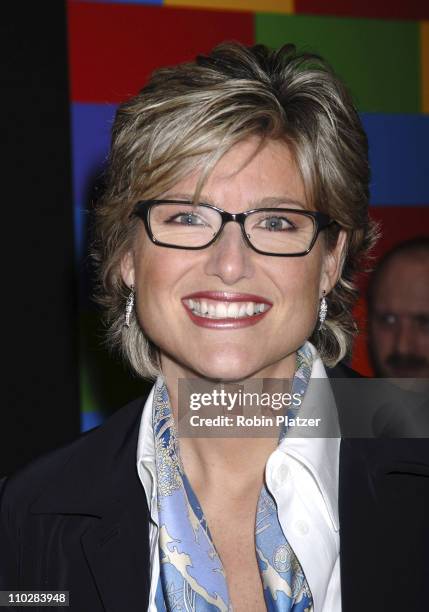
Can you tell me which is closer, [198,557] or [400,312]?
[198,557]

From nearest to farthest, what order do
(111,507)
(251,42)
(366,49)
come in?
1. (111,507)
2. (251,42)
3. (366,49)

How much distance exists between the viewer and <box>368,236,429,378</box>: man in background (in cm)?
253

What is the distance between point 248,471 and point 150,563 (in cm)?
25

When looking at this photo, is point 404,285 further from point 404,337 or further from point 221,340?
point 221,340

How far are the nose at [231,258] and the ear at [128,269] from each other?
0.81 ft

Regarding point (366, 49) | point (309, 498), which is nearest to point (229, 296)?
point (309, 498)

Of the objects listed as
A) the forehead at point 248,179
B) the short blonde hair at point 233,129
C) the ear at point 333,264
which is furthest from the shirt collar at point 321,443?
the forehead at point 248,179

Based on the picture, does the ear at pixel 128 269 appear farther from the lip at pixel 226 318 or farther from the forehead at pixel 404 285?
the forehead at pixel 404 285

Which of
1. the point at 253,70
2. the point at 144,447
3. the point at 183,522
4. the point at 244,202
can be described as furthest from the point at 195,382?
the point at 253,70

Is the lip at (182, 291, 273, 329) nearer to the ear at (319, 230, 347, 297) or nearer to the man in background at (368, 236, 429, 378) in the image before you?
the ear at (319, 230, 347, 297)

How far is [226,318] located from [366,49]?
4.66 feet

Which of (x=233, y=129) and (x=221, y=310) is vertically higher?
(x=233, y=129)

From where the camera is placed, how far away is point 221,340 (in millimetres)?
1444

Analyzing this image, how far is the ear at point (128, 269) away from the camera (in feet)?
5.25
